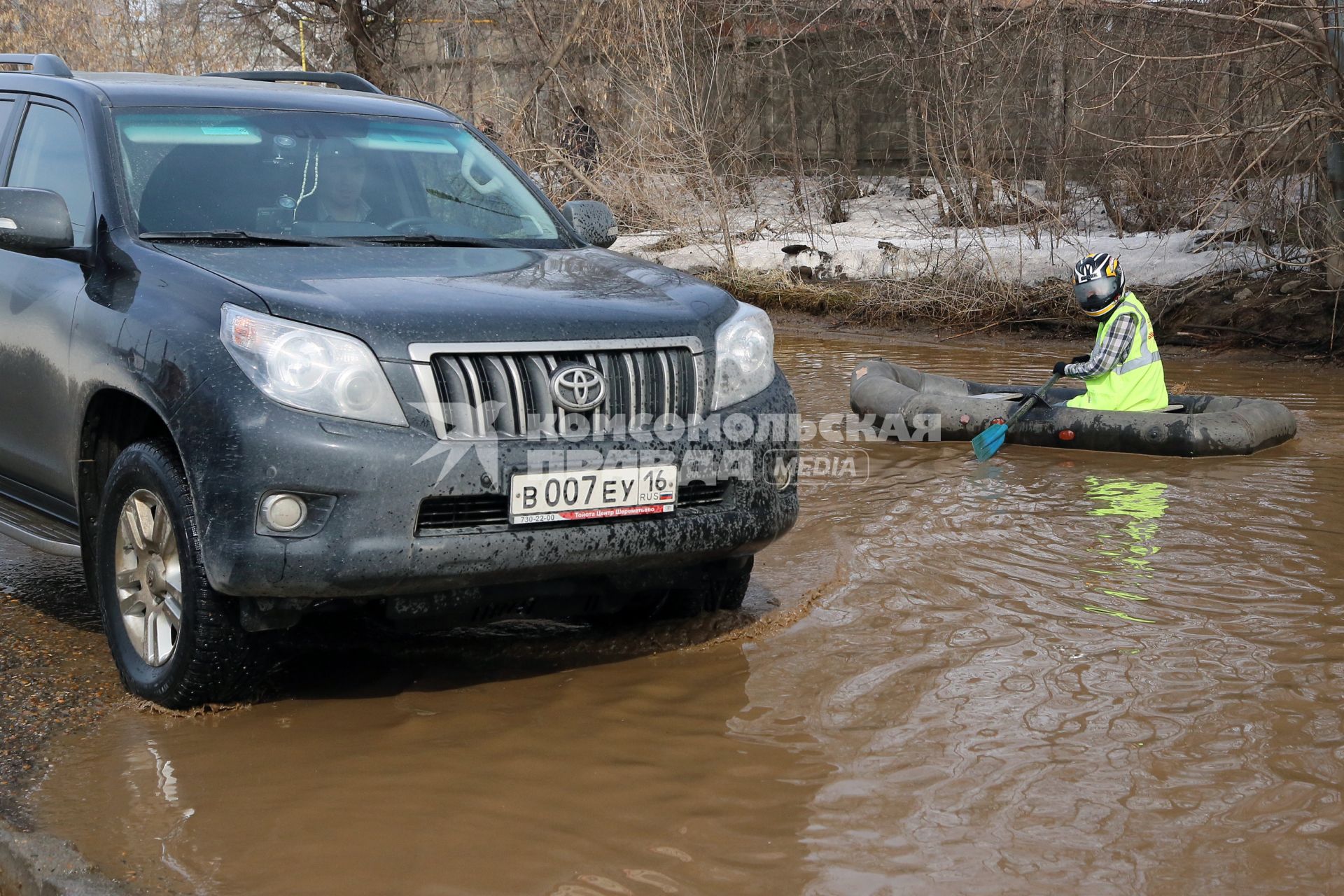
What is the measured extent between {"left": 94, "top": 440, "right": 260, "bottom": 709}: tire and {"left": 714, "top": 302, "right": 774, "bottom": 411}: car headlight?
1.54 m

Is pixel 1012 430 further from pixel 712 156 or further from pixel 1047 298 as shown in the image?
pixel 712 156

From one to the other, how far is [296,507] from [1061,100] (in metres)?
14.3

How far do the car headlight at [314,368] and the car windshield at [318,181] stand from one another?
0.83 metres

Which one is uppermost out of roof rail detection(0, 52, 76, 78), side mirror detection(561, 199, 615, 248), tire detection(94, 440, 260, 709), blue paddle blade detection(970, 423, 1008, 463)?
roof rail detection(0, 52, 76, 78)

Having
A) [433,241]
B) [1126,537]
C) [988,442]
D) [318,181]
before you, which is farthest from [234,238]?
[988,442]

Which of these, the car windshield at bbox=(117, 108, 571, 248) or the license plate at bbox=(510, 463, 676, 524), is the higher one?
the car windshield at bbox=(117, 108, 571, 248)

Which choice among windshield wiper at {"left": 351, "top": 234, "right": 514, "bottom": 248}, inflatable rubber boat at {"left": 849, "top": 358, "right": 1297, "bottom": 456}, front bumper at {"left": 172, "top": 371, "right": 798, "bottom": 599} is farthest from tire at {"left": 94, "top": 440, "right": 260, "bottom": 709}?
inflatable rubber boat at {"left": 849, "top": 358, "right": 1297, "bottom": 456}

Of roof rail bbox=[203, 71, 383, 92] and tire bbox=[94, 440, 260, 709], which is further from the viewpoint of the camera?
roof rail bbox=[203, 71, 383, 92]

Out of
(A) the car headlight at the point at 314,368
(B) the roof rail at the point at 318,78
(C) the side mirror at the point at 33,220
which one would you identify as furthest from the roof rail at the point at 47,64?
(A) the car headlight at the point at 314,368

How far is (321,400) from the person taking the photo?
141 inches

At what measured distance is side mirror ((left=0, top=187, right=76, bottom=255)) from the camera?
4.12 meters

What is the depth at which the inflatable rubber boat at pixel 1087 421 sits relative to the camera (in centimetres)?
822

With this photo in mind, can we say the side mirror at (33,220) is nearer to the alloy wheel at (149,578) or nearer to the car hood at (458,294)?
the car hood at (458,294)

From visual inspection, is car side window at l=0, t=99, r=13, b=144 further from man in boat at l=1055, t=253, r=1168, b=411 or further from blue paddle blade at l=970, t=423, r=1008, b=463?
man in boat at l=1055, t=253, r=1168, b=411
